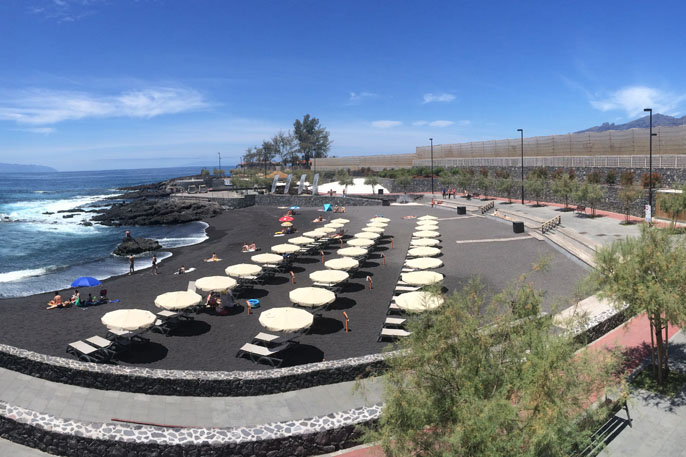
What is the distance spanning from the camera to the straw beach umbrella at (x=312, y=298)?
55.8ft

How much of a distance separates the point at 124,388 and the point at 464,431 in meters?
10.4

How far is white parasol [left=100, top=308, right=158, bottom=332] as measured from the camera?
15.3 metres

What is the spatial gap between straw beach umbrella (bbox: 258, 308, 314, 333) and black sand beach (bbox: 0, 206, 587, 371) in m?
1.27

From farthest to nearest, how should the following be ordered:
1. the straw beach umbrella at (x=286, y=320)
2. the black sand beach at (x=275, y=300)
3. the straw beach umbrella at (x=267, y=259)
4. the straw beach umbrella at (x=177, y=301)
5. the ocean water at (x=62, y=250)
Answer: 1. the ocean water at (x=62, y=250)
2. the straw beach umbrella at (x=267, y=259)
3. the straw beach umbrella at (x=177, y=301)
4. the black sand beach at (x=275, y=300)
5. the straw beach umbrella at (x=286, y=320)

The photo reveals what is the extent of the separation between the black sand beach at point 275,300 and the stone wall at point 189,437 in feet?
15.2

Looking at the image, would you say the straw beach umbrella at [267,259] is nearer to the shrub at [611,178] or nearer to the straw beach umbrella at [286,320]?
the straw beach umbrella at [286,320]

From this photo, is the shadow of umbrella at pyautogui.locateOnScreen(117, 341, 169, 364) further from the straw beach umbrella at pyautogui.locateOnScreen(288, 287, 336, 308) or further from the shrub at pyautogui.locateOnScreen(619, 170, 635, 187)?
the shrub at pyautogui.locateOnScreen(619, 170, 635, 187)

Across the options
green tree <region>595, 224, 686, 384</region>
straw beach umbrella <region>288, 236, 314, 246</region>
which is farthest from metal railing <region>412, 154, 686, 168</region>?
green tree <region>595, 224, 686, 384</region>

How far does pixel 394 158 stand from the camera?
322 ft

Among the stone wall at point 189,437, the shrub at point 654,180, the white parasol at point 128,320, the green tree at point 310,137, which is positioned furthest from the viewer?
the green tree at point 310,137

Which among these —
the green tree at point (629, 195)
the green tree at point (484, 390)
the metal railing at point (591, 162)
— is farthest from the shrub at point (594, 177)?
the green tree at point (484, 390)

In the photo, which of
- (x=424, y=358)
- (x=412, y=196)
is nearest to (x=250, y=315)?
(x=424, y=358)

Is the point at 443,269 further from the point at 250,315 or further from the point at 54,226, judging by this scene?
the point at 54,226

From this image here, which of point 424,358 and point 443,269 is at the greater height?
point 424,358
